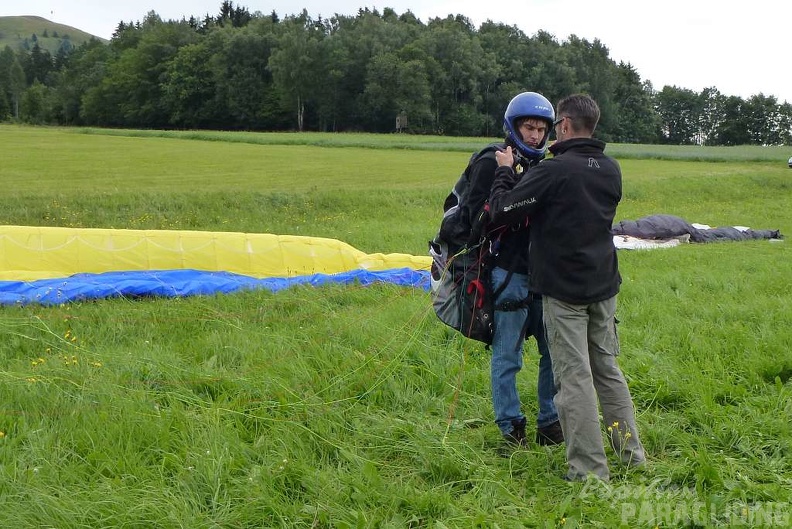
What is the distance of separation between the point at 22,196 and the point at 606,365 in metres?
13.2

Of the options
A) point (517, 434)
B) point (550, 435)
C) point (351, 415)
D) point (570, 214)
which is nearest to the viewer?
point (570, 214)

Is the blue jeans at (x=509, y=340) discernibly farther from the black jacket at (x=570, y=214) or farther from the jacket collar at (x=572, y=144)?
the jacket collar at (x=572, y=144)

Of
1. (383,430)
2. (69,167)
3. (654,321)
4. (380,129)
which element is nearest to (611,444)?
(383,430)

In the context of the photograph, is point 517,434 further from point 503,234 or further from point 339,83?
point 339,83

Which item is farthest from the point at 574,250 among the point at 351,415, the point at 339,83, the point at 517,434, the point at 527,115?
the point at 339,83

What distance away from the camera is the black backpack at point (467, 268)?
3605 mm

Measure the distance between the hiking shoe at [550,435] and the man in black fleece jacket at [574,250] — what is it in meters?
0.45

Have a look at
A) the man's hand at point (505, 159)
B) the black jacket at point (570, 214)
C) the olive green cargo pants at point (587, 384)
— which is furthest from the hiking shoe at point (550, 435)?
the man's hand at point (505, 159)

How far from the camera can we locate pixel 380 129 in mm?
78688

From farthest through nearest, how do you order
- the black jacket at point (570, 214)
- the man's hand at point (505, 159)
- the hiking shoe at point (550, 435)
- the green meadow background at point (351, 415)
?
1. the hiking shoe at point (550, 435)
2. the man's hand at point (505, 159)
3. the black jacket at point (570, 214)
4. the green meadow background at point (351, 415)

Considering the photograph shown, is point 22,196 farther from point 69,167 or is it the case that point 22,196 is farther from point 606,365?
point 606,365

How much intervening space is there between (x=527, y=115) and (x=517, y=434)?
182 cm

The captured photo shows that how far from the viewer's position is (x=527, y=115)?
140 inches

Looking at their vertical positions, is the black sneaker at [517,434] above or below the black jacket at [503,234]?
below
